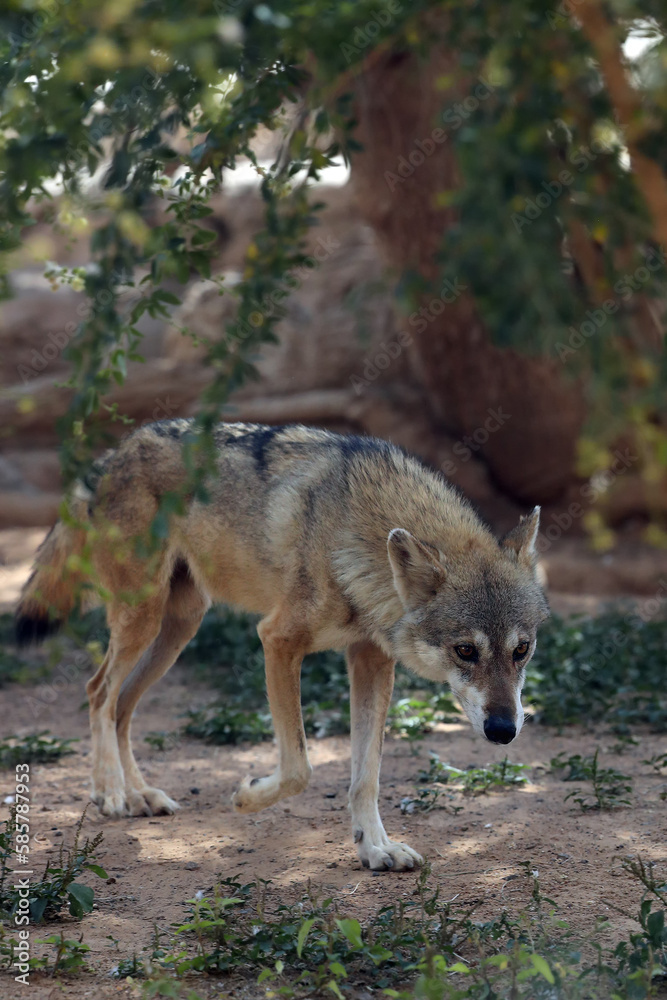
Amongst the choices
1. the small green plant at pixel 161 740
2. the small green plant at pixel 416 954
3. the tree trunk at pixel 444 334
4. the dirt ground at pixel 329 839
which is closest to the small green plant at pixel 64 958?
the dirt ground at pixel 329 839

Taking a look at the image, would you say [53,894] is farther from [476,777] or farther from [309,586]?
[476,777]

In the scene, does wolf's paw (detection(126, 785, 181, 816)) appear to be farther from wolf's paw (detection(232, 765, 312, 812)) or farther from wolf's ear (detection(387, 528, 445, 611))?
wolf's ear (detection(387, 528, 445, 611))

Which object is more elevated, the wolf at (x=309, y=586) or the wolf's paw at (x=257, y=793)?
the wolf at (x=309, y=586)

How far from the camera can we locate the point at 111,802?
15.9ft

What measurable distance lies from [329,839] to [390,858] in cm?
50

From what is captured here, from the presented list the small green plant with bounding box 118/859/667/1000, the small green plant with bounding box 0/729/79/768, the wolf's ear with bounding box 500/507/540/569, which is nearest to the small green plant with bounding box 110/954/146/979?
the small green plant with bounding box 118/859/667/1000

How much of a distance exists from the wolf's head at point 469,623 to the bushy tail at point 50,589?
1.92 m

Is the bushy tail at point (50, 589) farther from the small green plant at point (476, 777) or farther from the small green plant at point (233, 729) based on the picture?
the small green plant at point (476, 777)

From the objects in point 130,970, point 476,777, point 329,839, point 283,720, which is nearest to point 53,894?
point 130,970

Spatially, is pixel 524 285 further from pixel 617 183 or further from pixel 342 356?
pixel 342 356

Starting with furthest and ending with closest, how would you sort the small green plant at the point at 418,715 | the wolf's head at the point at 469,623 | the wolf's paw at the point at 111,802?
the small green plant at the point at 418,715 → the wolf's paw at the point at 111,802 → the wolf's head at the point at 469,623

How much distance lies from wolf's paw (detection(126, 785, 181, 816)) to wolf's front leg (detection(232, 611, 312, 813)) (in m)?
0.76

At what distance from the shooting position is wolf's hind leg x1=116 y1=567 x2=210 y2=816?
5117 mm

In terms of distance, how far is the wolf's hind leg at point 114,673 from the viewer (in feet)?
16.3
